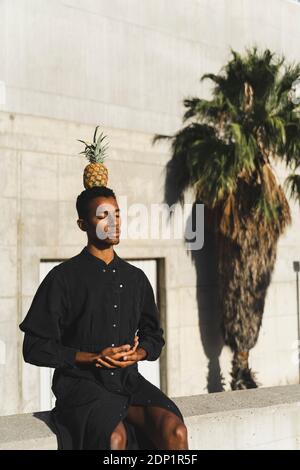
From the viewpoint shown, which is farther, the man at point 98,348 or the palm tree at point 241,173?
the palm tree at point 241,173

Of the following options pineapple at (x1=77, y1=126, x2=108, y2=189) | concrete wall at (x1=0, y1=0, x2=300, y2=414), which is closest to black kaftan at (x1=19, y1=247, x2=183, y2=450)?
pineapple at (x1=77, y1=126, x2=108, y2=189)

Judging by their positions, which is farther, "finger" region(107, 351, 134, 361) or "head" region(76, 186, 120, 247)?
"head" region(76, 186, 120, 247)

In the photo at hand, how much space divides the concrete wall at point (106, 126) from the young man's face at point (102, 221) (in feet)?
21.1

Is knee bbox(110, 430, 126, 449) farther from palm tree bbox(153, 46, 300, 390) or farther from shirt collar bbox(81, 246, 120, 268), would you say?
palm tree bbox(153, 46, 300, 390)

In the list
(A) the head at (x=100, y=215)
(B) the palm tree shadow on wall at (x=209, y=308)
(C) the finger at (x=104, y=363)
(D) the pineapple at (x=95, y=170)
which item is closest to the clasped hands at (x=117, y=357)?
(C) the finger at (x=104, y=363)

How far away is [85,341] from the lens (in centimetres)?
381

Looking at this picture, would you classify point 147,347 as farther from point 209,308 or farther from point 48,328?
point 209,308

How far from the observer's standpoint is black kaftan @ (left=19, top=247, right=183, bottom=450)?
12.1 feet

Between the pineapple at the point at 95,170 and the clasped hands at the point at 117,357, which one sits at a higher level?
the pineapple at the point at 95,170

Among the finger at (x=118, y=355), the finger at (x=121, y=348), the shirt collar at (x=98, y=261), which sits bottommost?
the finger at (x=118, y=355)

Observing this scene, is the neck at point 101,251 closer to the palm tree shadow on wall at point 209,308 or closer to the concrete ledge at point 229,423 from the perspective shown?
the concrete ledge at point 229,423

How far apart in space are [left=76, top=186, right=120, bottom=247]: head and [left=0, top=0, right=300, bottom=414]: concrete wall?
6405 millimetres

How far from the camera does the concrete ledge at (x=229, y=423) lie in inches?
164
